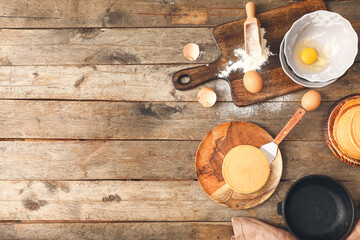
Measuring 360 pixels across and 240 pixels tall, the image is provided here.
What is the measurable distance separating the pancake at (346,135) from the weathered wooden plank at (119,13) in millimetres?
515

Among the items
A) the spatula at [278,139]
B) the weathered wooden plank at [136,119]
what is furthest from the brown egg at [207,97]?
the spatula at [278,139]

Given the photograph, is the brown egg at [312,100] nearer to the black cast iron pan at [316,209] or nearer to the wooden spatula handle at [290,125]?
the wooden spatula handle at [290,125]

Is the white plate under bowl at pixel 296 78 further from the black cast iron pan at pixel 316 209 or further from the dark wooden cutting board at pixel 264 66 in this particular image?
the black cast iron pan at pixel 316 209

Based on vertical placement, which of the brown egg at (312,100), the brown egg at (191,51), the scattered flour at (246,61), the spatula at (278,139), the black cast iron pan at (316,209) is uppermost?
the brown egg at (191,51)

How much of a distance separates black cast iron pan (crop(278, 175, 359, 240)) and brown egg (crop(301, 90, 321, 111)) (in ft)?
0.86

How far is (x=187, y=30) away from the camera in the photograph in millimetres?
1195

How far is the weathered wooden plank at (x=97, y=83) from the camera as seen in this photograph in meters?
1.18

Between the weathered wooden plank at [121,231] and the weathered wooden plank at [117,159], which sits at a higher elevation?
the weathered wooden plank at [117,159]

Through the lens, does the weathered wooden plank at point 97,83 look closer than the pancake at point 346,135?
No

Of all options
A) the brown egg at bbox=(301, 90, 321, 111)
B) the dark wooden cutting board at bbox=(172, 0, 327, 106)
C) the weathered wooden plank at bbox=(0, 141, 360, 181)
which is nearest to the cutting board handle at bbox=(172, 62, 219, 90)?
the dark wooden cutting board at bbox=(172, 0, 327, 106)

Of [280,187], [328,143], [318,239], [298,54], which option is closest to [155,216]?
[280,187]

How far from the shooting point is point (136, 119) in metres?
1.18

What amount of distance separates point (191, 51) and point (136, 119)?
1.17 ft

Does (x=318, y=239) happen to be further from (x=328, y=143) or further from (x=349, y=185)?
(x=328, y=143)
